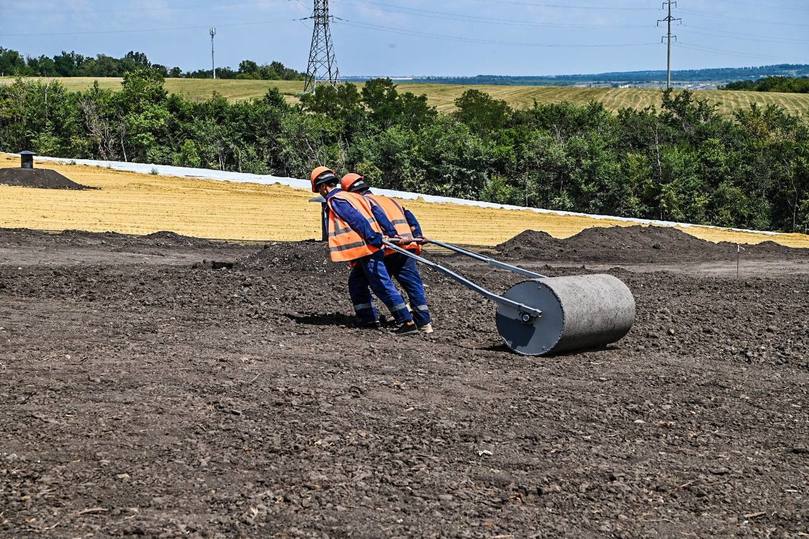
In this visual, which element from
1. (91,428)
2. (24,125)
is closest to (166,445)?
(91,428)

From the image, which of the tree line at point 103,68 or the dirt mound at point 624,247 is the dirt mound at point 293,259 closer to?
the dirt mound at point 624,247

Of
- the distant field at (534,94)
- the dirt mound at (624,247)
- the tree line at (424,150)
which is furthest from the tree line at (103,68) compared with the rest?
the dirt mound at (624,247)

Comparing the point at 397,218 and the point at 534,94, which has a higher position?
the point at 534,94

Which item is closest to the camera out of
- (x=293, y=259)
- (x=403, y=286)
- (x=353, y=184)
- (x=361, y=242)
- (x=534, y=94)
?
(x=361, y=242)

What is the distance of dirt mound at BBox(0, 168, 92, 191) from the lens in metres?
33.1

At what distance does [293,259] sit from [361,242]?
5644 mm

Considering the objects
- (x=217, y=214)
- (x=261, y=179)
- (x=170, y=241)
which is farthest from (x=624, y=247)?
(x=261, y=179)

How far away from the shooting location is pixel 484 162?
54.4 metres

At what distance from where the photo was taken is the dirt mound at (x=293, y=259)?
16.6 m

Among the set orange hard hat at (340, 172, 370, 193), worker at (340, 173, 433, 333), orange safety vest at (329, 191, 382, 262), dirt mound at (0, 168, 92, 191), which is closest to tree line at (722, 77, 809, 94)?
dirt mound at (0, 168, 92, 191)

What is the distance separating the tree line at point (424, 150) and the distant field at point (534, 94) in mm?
25946

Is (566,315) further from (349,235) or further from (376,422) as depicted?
(376,422)

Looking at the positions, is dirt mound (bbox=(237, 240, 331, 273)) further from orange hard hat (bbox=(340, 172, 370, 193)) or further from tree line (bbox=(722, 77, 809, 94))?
tree line (bbox=(722, 77, 809, 94))

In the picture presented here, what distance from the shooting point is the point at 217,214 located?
29.6m
